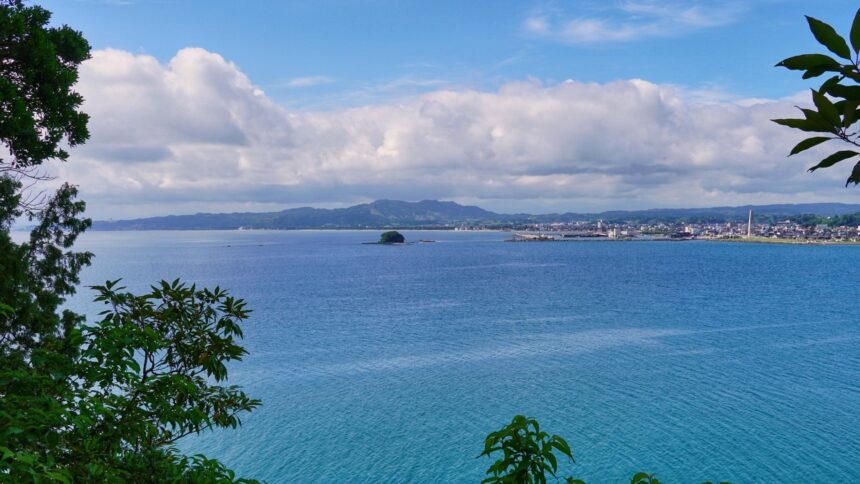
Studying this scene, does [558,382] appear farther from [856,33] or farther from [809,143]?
[856,33]

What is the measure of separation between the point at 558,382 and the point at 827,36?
41339 millimetres

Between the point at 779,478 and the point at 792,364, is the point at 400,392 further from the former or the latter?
the point at 792,364

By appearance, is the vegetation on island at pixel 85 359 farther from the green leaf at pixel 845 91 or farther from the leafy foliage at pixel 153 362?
the green leaf at pixel 845 91

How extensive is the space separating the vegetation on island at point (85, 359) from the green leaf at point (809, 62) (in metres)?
3.91

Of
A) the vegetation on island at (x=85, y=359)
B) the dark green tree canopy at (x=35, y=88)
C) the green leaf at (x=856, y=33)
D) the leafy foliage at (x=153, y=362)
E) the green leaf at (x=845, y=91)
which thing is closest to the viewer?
the green leaf at (x=856, y=33)

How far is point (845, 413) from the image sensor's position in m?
33.9

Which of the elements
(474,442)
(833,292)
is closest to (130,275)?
(474,442)

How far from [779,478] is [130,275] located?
125m

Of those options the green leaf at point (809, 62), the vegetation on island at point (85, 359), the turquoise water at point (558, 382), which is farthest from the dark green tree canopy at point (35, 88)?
the turquoise water at point (558, 382)

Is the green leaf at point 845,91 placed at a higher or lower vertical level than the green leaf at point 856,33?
lower

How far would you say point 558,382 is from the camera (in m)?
40.3

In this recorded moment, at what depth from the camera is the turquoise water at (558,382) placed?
2806cm

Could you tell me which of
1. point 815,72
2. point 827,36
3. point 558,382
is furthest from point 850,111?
point 558,382

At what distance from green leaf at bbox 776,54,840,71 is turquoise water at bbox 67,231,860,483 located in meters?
27.2
